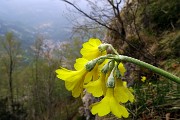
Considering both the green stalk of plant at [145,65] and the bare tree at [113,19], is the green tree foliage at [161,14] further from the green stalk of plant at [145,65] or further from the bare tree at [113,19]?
the green stalk of plant at [145,65]

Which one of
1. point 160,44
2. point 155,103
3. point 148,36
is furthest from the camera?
point 148,36

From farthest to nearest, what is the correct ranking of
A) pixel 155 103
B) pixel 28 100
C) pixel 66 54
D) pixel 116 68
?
pixel 28 100 < pixel 66 54 < pixel 155 103 < pixel 116 68

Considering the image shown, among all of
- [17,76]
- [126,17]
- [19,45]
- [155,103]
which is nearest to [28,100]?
[17,76]

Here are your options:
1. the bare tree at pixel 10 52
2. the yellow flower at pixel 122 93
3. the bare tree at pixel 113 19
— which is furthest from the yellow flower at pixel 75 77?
the bare tree at pixel 10 52

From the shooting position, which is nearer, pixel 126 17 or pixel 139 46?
pixel 139 46

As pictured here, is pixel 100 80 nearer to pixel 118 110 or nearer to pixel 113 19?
pixel 118 110

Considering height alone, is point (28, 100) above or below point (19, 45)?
below

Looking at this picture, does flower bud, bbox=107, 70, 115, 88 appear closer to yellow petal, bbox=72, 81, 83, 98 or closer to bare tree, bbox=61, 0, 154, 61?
yellow petal, bbox=72, 81, 83, 98

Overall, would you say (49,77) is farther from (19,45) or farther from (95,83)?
(95,83)
